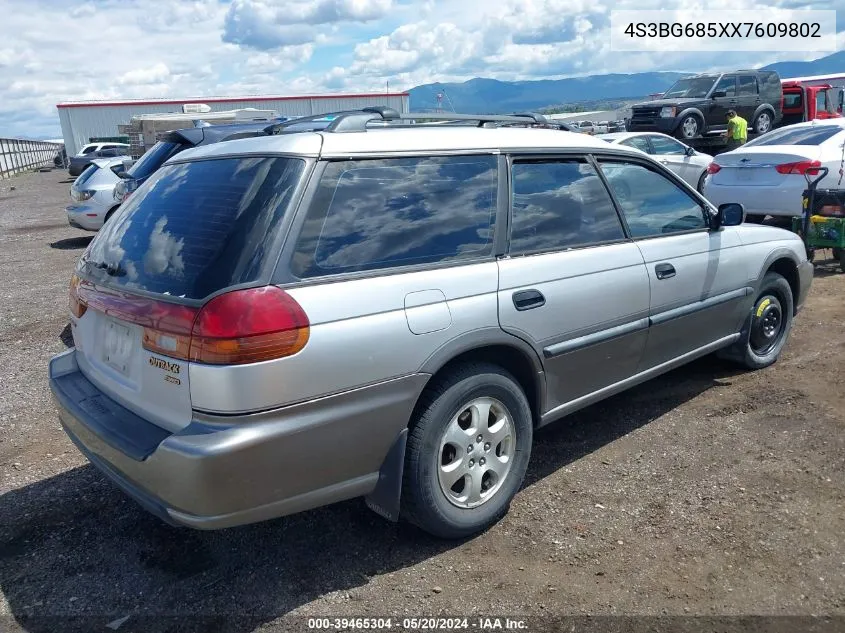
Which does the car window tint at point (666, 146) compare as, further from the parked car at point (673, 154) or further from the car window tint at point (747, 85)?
the car window tint at point (747, 85)

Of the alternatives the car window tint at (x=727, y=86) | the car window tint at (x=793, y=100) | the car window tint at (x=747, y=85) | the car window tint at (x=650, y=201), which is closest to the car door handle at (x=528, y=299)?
the car window tint at (x=650, y=201)

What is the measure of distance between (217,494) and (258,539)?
0.94 metres

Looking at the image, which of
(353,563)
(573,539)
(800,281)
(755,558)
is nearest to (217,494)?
(353,563)

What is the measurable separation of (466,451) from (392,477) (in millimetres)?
436

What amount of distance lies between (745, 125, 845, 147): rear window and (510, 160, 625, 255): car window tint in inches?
274

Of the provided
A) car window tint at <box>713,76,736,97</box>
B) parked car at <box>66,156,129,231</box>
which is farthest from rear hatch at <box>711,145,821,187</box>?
car window tint at <box>713,76,736,97</box>

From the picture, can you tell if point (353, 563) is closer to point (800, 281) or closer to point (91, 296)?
point (91, 296)

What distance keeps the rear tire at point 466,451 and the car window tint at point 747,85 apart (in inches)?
712

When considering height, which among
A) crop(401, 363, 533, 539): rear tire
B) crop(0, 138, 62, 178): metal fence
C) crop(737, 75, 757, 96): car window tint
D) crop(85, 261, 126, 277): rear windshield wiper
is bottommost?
crop(401, 363, 533, 539): rear tire

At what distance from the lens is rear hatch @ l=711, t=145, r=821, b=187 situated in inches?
344

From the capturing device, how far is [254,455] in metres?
2.54

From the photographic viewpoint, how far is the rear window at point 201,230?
2648 millimetres

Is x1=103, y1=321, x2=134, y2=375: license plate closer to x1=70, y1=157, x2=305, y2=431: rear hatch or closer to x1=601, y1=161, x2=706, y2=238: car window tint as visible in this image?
x1=70, y1=157, x2=305, y2=431: rear hatch

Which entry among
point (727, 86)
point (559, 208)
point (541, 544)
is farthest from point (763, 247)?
point (727, 86)
